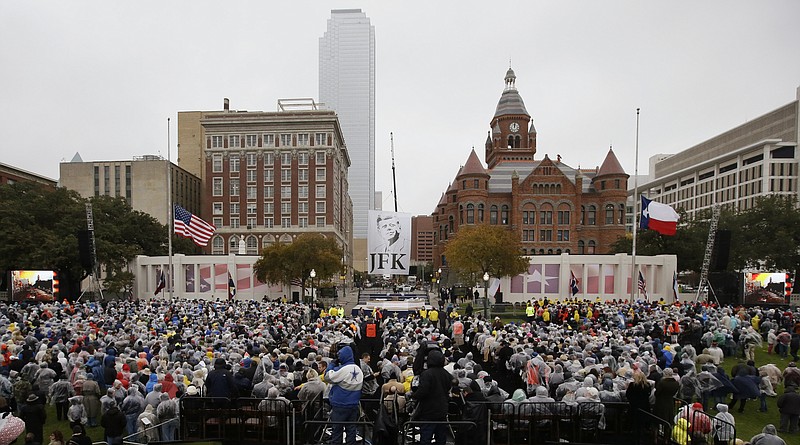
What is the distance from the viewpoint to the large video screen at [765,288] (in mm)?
33844

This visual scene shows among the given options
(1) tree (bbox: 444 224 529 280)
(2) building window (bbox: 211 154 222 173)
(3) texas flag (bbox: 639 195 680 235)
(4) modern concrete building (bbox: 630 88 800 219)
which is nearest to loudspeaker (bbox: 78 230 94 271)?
(1) tree (bbox: 444 224 529 280)

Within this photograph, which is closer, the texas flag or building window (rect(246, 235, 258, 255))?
the texas flag

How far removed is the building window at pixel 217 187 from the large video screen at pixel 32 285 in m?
43.1

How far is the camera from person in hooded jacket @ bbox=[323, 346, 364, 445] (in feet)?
22.2

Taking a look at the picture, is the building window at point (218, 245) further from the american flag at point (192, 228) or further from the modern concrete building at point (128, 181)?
the american flag at point (192, 228)

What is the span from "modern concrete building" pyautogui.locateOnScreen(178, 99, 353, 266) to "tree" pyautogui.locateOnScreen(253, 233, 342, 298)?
33105mm

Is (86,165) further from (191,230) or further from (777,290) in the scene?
(777,290)

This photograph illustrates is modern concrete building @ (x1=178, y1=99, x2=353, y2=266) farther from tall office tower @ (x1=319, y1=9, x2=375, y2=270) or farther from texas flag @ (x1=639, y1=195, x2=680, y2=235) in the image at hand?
tall office tower @ (x1=319, y1=9, x2=375, y2=270)

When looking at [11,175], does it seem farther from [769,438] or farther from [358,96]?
[358,96]

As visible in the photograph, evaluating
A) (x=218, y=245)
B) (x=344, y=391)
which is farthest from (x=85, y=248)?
(x=218, y=245)

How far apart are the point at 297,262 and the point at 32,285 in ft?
65.4

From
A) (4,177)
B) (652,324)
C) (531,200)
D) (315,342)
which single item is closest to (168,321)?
(315,342)

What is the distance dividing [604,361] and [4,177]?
8489 cm

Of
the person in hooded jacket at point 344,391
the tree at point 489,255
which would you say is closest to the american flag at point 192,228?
the tree at point 489,255
